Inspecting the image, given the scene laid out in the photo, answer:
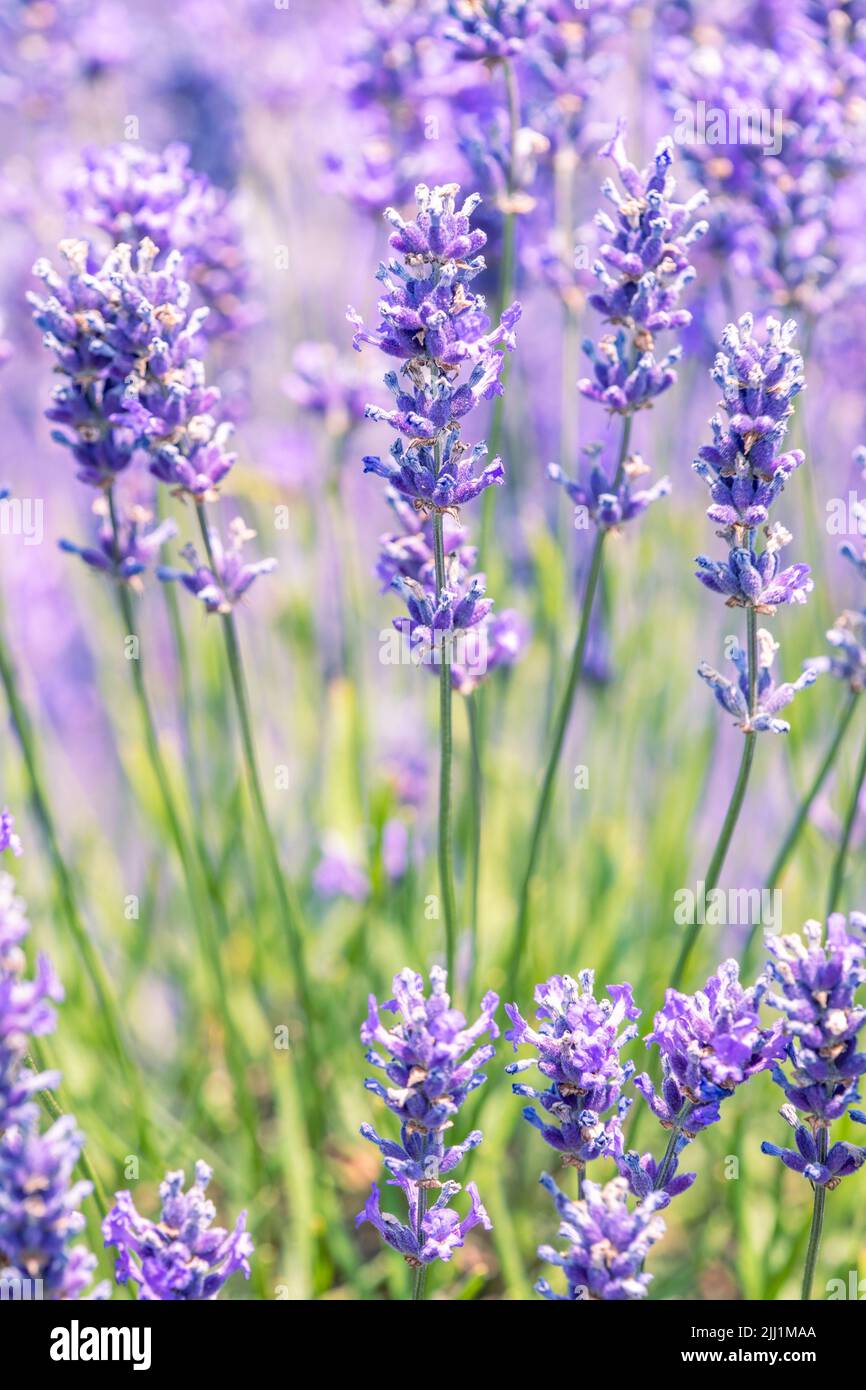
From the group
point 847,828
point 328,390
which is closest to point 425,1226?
point 847,828

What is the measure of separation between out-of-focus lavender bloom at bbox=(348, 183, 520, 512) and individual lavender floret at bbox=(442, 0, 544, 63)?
0.59 meters

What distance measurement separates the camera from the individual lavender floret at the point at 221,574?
1701 millimetres

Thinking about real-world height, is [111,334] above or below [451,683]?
above

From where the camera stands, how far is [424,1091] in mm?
1316

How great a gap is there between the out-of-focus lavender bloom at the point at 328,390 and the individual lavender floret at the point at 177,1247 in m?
1.69

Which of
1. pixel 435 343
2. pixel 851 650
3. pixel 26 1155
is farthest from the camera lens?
pixel 851 650

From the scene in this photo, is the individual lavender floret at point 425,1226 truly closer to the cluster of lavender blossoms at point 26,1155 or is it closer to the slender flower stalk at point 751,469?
the cluster of lavender blossoms at point 26,1155

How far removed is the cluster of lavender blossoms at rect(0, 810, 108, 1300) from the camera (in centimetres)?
116

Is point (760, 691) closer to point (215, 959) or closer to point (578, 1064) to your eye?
point (578, 1064)

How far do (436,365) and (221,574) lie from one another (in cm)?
47

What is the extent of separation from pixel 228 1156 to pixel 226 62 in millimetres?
2705

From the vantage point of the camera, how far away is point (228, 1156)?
8.31 feet

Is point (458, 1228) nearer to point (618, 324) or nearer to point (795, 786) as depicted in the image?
point (618, 324)
